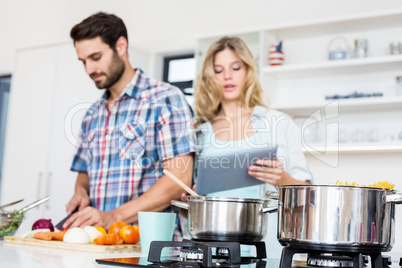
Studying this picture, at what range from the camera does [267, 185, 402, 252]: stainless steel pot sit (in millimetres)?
1059

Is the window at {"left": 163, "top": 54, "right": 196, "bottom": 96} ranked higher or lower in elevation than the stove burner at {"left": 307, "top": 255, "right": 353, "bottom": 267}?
higher

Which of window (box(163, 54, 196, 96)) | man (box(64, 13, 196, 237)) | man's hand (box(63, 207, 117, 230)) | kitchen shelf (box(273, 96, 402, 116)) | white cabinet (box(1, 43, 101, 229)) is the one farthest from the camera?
window (box(163, 54, 196, 96))

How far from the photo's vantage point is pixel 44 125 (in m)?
4.34

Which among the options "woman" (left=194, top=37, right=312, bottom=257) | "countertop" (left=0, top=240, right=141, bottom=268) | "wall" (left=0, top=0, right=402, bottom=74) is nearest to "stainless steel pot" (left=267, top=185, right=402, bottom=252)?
"countertop" (left=0, top=240, right=141, bottom=268)

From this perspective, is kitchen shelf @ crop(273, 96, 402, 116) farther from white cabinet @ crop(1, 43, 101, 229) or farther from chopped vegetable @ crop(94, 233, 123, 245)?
chopped vegetable @ crop(94, 233, 123, 245)

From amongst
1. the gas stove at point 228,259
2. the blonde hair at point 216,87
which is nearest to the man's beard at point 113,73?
the blonde hair at point 216,87

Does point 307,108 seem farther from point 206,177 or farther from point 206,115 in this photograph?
point 206,177

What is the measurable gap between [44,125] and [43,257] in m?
3.24

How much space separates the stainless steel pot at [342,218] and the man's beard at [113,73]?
1400mm

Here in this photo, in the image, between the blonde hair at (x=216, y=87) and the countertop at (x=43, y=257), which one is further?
the blonde hair at (x=216, y=87)

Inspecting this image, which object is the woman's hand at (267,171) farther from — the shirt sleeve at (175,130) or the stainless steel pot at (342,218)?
the stainless steel pot at (342,218)

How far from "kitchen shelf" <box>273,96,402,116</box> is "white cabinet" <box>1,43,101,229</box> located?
60.2 inches

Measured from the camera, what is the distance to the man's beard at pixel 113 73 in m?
2.34

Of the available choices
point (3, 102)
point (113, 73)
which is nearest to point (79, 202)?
point (113, 73)
